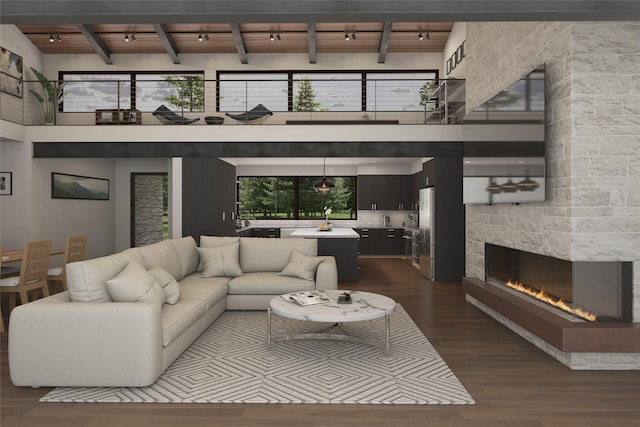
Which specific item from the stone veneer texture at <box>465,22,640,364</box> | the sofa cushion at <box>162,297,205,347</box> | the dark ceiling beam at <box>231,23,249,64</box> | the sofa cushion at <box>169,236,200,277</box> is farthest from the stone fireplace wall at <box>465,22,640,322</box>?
the dark ceiling beam at <box>231,23,249,64</box>

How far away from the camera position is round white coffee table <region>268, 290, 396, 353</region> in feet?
12.3

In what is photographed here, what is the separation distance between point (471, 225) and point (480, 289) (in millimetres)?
1204

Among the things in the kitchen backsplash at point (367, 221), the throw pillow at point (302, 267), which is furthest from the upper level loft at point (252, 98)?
the throw pillow at point (302, 267)

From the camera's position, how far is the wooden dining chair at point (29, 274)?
514cm

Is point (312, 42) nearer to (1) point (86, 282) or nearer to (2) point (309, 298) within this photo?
(2) point (309, 298)

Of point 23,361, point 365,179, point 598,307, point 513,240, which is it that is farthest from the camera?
point 365,179

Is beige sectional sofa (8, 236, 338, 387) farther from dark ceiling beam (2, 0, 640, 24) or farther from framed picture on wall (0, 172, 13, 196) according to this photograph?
framed picture on wall (0, 172, 13, 196)

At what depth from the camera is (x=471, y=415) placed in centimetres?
281

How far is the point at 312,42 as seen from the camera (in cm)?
1029

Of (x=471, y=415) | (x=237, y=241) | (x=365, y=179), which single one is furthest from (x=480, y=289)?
(x=365, y=179)

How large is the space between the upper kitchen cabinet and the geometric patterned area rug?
7.55 metres

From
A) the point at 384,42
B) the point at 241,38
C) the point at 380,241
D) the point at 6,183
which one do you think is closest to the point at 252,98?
the point at 241,38

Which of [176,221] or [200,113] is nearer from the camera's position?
[176,221]

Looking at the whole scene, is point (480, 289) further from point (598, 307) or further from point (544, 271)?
point (598, 307)
